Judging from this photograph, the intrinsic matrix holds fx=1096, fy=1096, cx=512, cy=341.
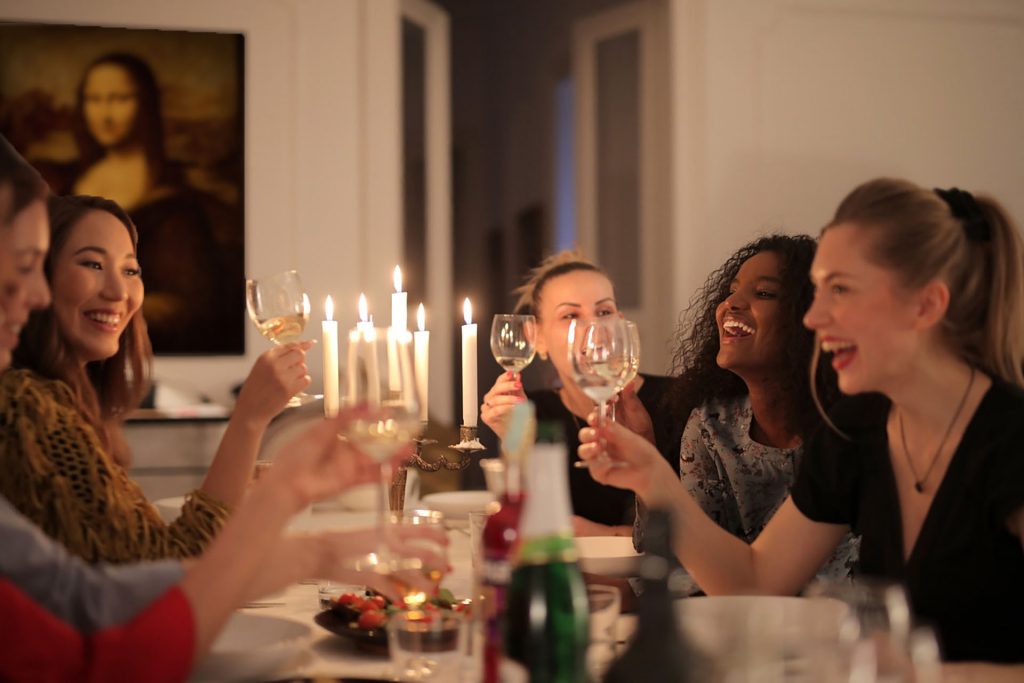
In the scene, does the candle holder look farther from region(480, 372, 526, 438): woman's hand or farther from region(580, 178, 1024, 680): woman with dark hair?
region(580, 178, 1024, 680): woman with dark hair

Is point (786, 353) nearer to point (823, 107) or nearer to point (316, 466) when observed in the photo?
point (316, 466)

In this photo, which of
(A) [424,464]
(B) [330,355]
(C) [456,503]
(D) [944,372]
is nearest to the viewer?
(D) [944,372]

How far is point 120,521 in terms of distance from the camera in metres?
1.55

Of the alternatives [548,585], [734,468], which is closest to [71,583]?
[548,585]

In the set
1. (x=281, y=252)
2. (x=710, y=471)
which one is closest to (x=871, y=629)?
(x=710, y=471)

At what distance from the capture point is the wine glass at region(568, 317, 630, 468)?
166cm

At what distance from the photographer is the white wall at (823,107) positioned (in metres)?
4.87

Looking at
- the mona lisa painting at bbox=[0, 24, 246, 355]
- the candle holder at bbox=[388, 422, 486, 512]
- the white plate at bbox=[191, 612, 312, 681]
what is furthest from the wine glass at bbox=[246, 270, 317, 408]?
the mona lisa painting at bbox=[0, 24, 246, 355]

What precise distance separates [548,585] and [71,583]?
508 millimetres

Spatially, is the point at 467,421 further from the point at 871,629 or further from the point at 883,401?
the point at 871,629

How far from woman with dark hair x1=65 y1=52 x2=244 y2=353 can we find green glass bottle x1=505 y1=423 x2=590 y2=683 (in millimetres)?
3727

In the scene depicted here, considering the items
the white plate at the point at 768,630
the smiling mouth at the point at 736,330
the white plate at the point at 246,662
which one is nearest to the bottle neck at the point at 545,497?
the white plate at the point at 768,630

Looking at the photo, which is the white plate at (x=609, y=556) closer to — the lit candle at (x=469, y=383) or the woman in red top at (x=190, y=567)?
the lit candle at (x=469, y=383)

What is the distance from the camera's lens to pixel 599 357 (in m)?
1.67
